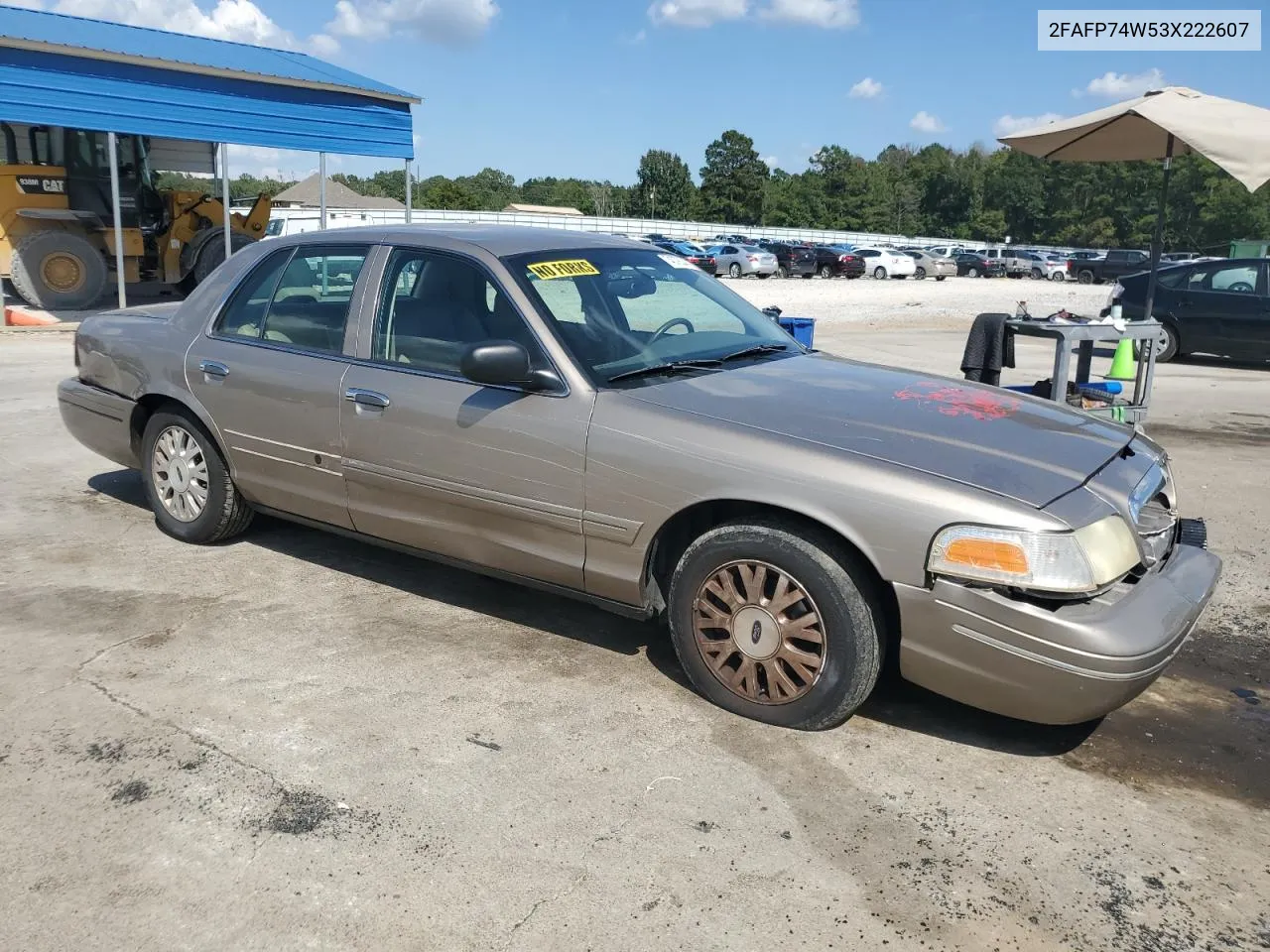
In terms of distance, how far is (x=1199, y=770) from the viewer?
3.24m

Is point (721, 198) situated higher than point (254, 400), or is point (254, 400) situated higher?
point (721, 198)

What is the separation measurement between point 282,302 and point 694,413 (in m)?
2.25

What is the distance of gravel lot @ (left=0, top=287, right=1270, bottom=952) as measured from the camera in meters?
2.47

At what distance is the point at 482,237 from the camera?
4316mm

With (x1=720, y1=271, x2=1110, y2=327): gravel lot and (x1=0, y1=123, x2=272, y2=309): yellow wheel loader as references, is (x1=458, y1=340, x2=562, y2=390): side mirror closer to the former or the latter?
(x1=0, y1=123, x2=272, y2=309): yellow wheel loader

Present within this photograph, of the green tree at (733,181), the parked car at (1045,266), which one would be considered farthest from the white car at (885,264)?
A: the green tree at (733,181)

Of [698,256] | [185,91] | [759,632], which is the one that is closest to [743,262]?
[698,256]

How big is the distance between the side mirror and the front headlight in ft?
4.94

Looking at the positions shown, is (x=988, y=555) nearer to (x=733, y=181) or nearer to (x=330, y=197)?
(x=330, y=197)

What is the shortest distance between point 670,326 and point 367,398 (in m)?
1.29

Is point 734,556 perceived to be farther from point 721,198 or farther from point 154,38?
point 721,198

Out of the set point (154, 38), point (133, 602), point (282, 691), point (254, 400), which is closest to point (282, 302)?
point (254, 400)

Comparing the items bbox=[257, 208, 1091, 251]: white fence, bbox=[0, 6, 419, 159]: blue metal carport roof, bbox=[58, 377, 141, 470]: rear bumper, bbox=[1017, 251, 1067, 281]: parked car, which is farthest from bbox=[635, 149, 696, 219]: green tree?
bbox=[58, 377, 141, 470]: rear bumper

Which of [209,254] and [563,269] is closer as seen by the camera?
[563,269]
